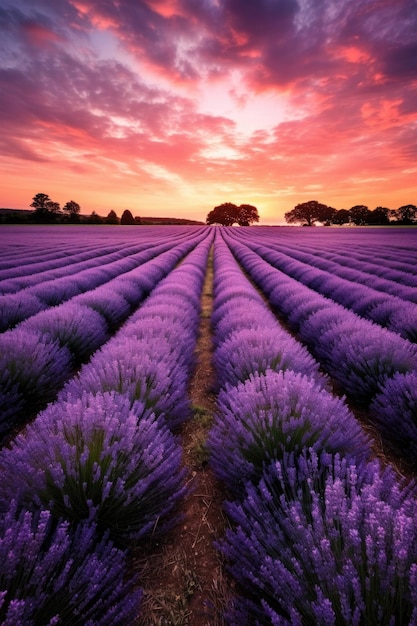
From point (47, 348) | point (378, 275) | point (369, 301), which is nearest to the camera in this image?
point (47, 348)

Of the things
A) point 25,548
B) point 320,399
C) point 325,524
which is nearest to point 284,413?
point 320,399

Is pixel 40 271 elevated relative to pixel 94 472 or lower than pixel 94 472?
lower

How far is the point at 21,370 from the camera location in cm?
272

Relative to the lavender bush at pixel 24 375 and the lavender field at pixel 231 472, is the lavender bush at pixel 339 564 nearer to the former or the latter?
the lavender field at pixel 231 472

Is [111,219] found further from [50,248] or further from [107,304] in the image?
[107,304]

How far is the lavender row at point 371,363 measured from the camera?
2.33 metres

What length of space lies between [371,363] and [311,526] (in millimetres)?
2113

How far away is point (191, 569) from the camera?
4.84 ft

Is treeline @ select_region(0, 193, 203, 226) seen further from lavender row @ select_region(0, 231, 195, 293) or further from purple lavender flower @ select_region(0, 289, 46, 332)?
purple lavender flower @ select_region(0, 289, 46, 332)

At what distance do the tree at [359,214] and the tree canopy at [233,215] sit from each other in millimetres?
23991

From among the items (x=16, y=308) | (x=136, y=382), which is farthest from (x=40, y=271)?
(x=136, y=382)

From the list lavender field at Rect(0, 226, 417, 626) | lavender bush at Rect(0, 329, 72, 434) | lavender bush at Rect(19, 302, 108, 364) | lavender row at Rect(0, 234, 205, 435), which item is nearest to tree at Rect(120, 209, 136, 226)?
lavender row at Rect(0, 234, 205, 435)

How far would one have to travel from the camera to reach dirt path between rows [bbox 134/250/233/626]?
127 centimetres

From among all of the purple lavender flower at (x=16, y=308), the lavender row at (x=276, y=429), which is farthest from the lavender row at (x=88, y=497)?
the purple lavender flower at (x=16, y=308)
